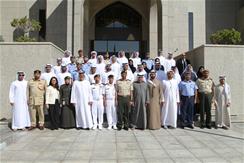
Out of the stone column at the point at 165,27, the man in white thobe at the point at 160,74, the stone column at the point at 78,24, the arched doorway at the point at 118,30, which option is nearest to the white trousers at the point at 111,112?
the man in white thobe at the point at 160,74

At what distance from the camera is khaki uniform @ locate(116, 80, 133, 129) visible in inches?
461

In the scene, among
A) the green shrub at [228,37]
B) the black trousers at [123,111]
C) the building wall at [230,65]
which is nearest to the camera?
the black trousers at [123,111]

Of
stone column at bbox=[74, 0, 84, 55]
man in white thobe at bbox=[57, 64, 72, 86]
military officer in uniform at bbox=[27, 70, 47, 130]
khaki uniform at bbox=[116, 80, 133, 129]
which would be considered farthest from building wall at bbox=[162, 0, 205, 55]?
military officer in uniform at bbox=[27, 70, 47, 130]

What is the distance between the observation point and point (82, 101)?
38.8ft

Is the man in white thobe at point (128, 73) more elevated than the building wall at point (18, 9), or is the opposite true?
the building wall at point (18, 9)

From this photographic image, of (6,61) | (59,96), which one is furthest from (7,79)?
(59,96)

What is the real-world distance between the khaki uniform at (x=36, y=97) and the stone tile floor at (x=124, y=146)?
54 centimetres

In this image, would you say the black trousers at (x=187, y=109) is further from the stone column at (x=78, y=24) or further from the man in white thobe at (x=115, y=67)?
the stone column at (x=78, y=24)

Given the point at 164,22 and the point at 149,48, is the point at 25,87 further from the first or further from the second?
the point at 149,48

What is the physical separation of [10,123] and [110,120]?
3.48m

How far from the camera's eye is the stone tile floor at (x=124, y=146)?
810cm

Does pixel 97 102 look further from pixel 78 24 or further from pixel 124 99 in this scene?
pixel 78 24

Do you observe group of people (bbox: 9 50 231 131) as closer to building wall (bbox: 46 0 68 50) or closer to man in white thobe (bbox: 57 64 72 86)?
man in white thobe (bbox: 57 64 72 86)

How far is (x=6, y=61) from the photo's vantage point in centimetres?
1383
